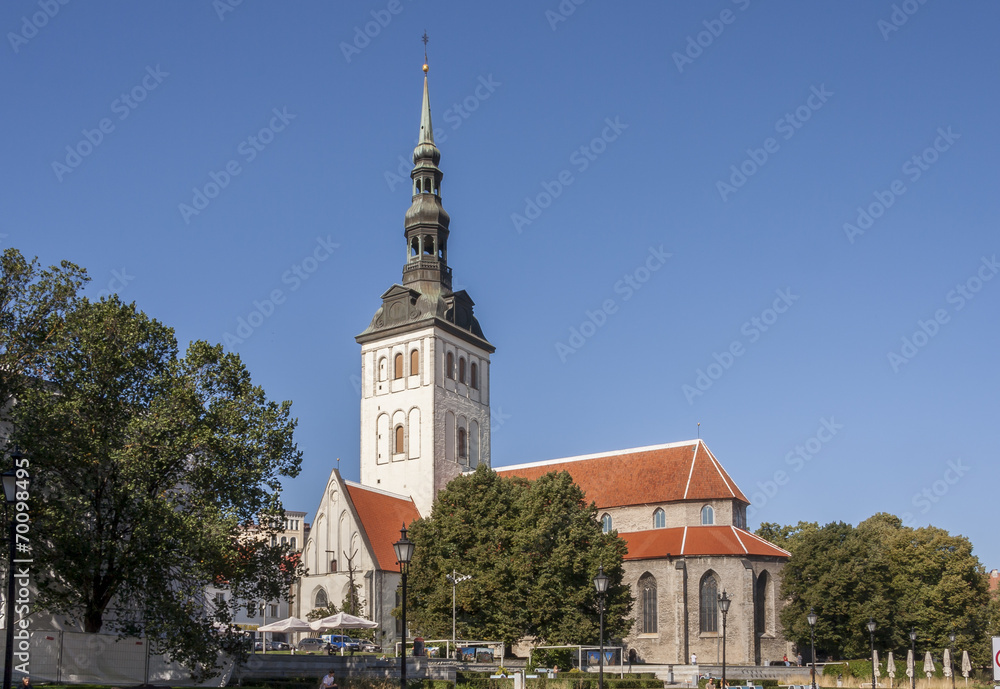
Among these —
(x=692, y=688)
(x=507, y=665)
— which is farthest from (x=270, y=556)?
(x=692, y=688)

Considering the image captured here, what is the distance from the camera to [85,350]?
2750 centimetres

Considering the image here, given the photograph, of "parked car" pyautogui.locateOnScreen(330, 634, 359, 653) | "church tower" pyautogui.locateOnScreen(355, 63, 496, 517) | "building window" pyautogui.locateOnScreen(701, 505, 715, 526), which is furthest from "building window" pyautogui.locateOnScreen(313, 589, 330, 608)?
"building window" pyautogui.locateOnScreen(701, 505, 715, 526)

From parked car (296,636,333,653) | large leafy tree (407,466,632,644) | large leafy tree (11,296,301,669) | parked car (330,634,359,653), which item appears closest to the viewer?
large leafy tree (11,296,301,669)

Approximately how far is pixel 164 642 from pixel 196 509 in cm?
367

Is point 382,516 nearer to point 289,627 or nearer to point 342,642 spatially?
point 342,642

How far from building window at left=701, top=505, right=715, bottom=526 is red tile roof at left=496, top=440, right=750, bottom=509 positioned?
29.4 inches

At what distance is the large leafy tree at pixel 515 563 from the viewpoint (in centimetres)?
4728

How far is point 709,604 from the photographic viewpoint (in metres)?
57.7

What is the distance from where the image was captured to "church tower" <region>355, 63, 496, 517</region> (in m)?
65.9

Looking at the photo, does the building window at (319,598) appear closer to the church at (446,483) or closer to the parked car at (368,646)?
the church at (446,483)

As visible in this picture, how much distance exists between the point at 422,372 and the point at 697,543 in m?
21.0

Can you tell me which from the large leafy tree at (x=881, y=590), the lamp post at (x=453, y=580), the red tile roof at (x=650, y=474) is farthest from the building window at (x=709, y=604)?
the lamp post at (x=453, y=580)

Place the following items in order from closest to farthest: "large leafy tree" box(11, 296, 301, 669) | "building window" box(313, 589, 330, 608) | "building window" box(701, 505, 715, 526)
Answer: "large leafy tree" box(11, 296, 301, 669) < "building window" box(313, 589, 330, 608) < "building window" box(701, 505, 715, 526)

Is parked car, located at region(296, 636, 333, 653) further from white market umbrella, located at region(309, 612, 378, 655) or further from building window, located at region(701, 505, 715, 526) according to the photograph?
building window, located at region(701, 505, 715, 526)
